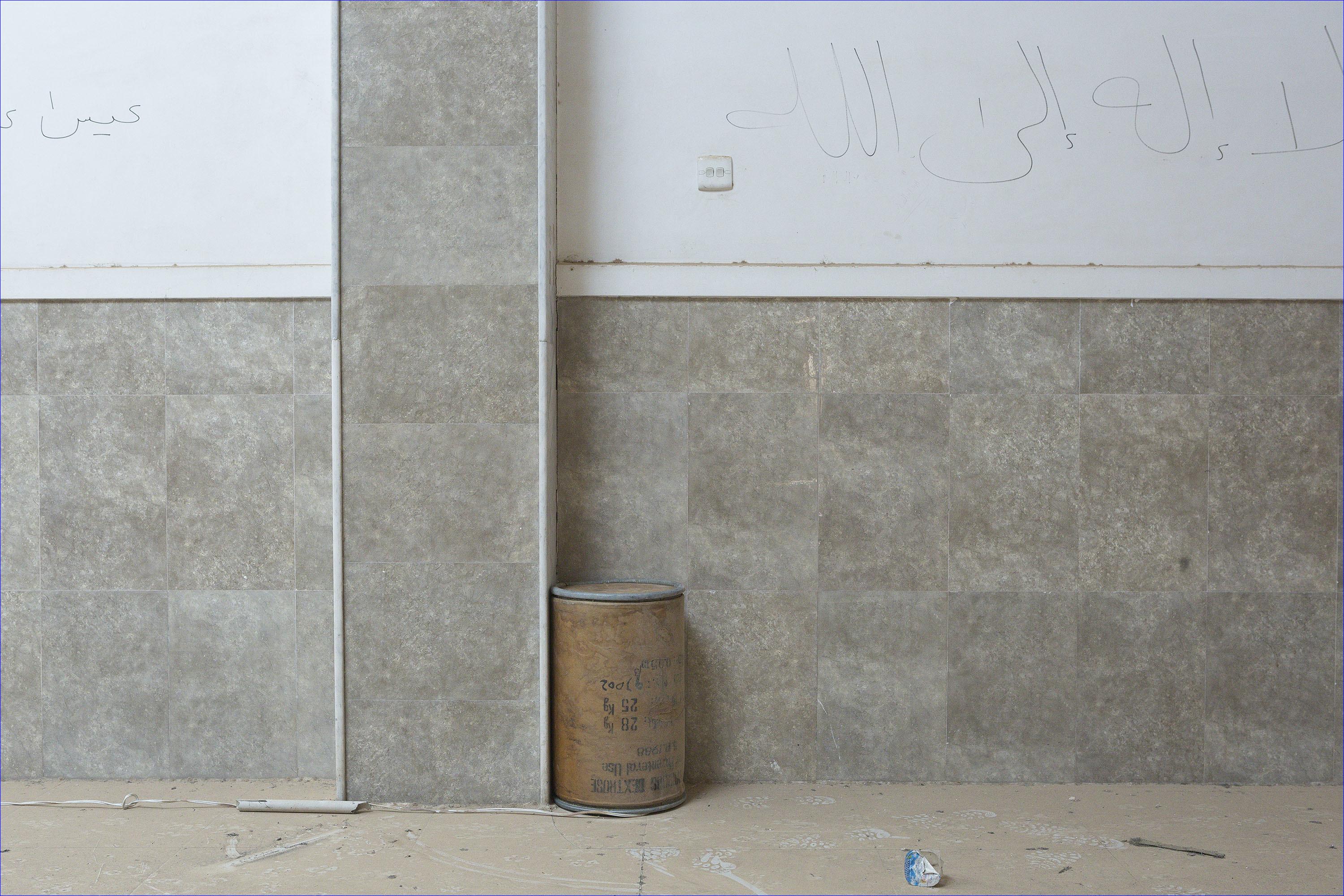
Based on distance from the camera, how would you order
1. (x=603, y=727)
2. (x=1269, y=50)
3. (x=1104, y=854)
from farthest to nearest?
1. (x=1269, y=50)
2. (x=603, y=727)
3. (x=1104, y=854)

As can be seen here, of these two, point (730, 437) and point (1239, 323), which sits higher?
point (1239, 323)

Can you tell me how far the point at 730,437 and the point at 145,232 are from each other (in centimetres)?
256

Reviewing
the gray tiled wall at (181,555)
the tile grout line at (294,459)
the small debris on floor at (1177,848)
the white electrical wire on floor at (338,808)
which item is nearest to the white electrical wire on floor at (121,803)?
the white electrical wire on floor at (338,808)

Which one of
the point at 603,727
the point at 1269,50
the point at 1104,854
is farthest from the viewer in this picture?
the point at 1269,50

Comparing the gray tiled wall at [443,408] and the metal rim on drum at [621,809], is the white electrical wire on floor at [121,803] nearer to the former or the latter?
the gray tiled wall at [443,408]

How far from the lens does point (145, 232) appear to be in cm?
391

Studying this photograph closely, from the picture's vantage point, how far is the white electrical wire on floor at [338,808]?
11.6 feet

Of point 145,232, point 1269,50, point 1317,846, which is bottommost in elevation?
point 1317,846

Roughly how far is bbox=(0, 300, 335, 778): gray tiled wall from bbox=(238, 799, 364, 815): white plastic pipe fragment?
0.34m

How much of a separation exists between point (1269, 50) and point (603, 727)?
3791 millimetres

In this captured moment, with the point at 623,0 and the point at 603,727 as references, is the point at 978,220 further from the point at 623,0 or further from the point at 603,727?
the point at 603,727

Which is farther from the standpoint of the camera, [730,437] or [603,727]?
[730,437]

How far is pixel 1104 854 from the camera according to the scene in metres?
3.19

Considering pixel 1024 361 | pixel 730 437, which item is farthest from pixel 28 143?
pixel 1024 361
